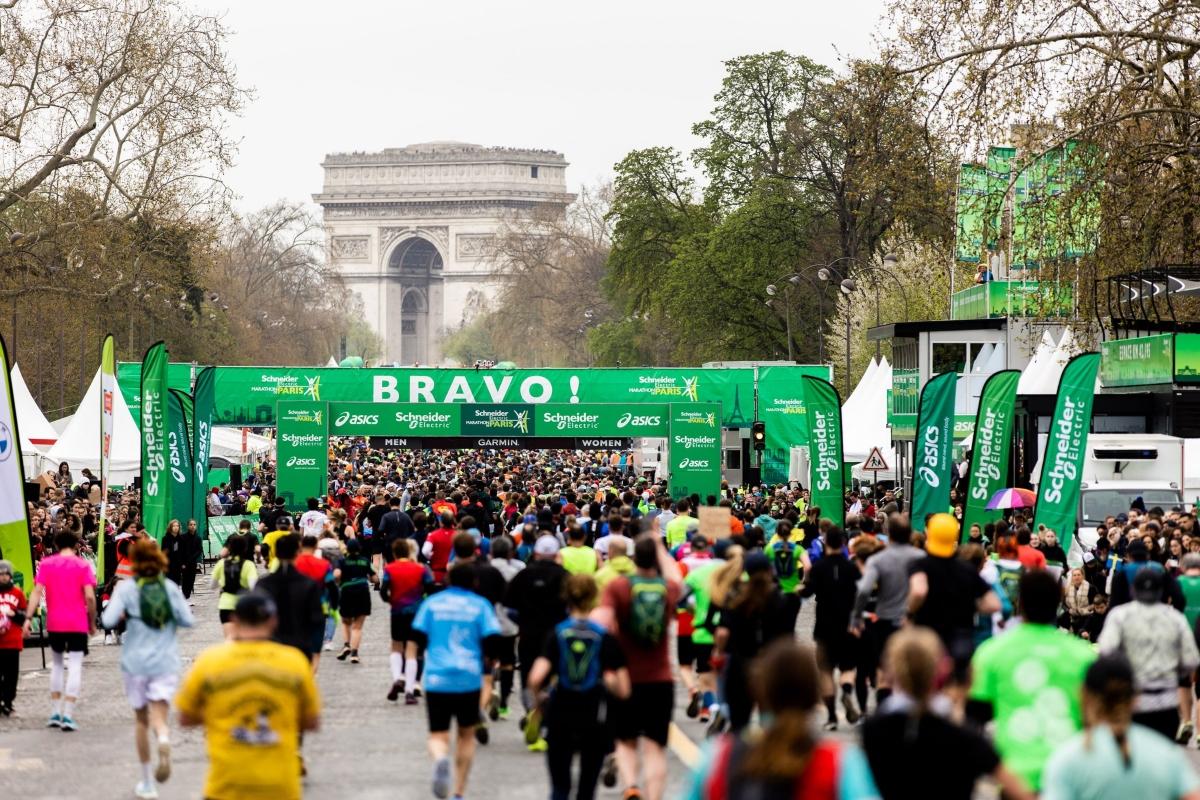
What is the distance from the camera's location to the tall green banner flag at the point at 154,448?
87.2 ft

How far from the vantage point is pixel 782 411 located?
49062mm

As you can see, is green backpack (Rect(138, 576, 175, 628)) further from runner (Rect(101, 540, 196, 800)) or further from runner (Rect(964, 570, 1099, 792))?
runner (Rect(964, 570, 1099, 792))

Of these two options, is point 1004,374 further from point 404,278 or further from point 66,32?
point 404,278

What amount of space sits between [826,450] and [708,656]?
14.3 meters

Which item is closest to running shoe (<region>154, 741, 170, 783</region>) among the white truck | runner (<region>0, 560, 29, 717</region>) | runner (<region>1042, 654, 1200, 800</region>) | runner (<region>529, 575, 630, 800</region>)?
runner (<region>529, 575, 630, 800</region>)

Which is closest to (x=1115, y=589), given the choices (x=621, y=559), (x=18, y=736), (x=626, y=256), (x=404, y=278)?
(x=621, y=559)

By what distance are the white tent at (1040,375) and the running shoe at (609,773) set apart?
927 inches

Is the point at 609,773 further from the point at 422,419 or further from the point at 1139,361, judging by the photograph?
the point at 422,419

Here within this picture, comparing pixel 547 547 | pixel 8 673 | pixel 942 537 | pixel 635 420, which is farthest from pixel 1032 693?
pixel 635 420

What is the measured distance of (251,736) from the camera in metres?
8.17

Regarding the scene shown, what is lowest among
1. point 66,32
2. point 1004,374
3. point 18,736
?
point 18,736

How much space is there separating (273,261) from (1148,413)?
82.8 meters

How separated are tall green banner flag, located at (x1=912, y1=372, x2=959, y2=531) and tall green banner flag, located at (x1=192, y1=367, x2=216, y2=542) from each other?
33.9ft

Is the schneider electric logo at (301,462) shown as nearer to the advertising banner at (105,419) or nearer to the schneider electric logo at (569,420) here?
the schneider electric logo at (569,420)
